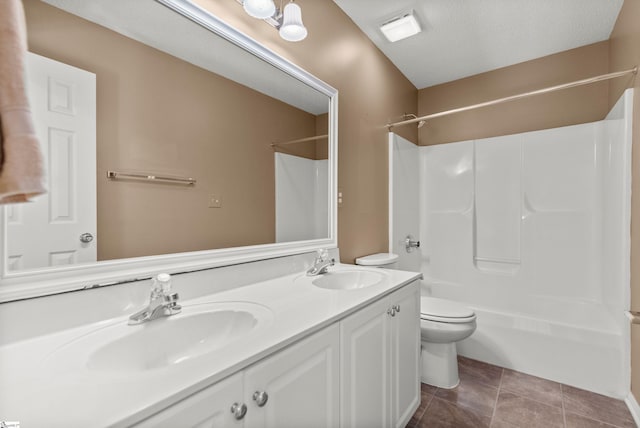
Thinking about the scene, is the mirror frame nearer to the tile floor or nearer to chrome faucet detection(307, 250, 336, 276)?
chrome faucet detection(307, 250, 336, 276)

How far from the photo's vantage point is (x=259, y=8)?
1.23m

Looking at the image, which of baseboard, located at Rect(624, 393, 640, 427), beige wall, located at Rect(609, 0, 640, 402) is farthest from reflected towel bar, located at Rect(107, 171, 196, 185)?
baseboard, located at Rect(624, 393, 640, 427)

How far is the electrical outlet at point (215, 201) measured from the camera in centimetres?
116

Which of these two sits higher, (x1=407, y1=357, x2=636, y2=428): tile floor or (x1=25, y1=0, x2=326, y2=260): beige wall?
(x1=25, y1=0, x2=326, y2=260): beige wall

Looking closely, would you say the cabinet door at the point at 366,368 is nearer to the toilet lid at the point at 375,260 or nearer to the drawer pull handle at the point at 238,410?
the drawer pull handle at the point at 238,410

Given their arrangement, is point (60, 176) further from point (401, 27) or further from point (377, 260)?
point (401, 27)

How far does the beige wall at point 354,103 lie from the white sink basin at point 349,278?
0.96ft

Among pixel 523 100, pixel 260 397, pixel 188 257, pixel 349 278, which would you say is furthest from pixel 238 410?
pixel 523 100

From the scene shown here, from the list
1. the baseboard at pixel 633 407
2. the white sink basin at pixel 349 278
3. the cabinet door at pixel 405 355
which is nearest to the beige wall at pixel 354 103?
the white sink basin at pixel 349 278

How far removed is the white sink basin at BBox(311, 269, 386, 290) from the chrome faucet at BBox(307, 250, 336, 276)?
3cm

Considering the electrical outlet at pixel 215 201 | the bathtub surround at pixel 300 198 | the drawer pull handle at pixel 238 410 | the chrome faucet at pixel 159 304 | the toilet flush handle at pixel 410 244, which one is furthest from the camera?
the toilet flush handle at pixel 410 244

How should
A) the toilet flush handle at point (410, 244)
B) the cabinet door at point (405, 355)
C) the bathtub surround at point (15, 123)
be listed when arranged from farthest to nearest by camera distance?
1. the toilet flush handle at point (410, 244)
2. the cabinet door at point (405, 355)
3. the bathtub surround at point (15, 123)

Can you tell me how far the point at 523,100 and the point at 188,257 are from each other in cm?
292

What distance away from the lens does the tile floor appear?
1584 millimetres
